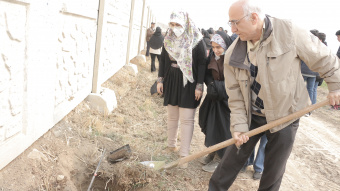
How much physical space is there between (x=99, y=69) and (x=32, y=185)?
280 centimetres

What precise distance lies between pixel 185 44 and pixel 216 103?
79cm

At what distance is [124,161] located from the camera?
3162 millimetres

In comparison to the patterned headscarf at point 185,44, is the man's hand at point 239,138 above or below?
below

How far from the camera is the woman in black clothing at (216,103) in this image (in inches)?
117

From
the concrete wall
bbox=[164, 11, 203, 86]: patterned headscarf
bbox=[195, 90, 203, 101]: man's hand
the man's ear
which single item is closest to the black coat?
bbox=[195, 90, 203, 101]: man's hand

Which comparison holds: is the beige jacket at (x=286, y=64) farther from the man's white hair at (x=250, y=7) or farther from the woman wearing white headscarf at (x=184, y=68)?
the woman wearing white headscarf at (x=184, y=68)

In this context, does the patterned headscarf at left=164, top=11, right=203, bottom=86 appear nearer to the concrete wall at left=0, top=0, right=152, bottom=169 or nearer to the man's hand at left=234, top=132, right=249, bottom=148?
the man's hand at left=234, top=132, right=249, bottom=148

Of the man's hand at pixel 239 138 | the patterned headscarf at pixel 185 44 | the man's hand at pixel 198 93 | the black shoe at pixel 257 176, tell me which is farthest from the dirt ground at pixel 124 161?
the patterned headscarf at pixel 185 44

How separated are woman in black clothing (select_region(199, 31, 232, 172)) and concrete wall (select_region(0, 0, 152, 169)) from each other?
5.61ft

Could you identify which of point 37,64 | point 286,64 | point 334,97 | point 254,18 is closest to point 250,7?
point 254,18

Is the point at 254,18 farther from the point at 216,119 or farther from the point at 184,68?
the point at 216,119

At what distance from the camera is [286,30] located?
6.45 ft

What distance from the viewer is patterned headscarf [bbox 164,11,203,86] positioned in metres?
3.10

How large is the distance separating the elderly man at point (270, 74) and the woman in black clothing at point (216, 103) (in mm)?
718
